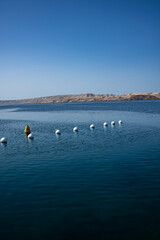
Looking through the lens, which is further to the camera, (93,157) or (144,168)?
(93,157)

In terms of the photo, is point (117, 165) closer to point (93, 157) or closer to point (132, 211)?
point (93, 157)

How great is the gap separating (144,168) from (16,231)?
39.5 feet

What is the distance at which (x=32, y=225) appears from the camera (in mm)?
10445

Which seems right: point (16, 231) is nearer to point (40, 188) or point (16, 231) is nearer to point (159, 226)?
point (40, 188)

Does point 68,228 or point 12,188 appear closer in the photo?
point 68,228

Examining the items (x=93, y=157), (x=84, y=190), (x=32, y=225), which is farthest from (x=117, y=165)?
(x=32, y=225)

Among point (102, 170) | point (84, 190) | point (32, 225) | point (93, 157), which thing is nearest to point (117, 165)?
point (102, 170)

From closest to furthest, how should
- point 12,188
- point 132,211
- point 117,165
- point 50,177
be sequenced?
point 132,211, point 12,188, point 50,177, point 117,165

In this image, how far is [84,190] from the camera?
14211 mm

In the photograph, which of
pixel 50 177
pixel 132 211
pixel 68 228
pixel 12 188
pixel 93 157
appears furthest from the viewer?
pixel 93 157

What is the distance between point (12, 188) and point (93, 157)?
945 centimetres

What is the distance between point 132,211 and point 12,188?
9.06 metres

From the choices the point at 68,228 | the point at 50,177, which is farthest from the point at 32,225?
the point at 50,177

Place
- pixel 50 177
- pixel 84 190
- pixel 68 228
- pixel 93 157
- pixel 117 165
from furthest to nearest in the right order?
pixel 93 157 → pixel 117 165 → pixel 50 177 → pixel 84 190 → pixel 68 228
